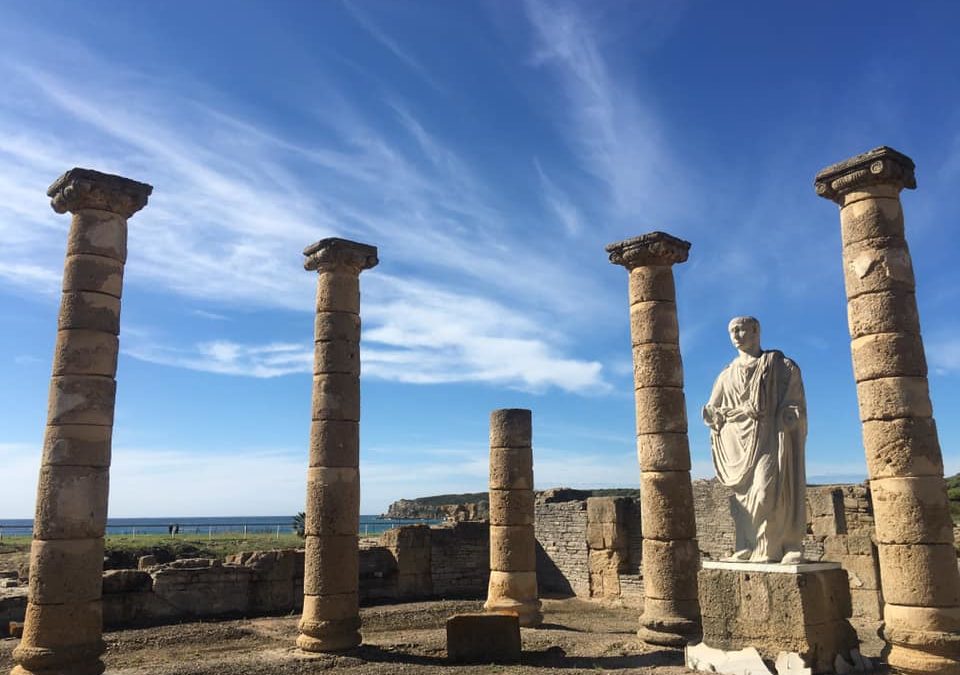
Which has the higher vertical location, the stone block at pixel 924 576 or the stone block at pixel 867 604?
the stone block at pixel 924 576

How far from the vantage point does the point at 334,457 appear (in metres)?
11.2

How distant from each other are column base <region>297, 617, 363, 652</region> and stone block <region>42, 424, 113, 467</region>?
3.54m

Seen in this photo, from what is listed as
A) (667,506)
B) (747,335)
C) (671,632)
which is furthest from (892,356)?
(671,632)

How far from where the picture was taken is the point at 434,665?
979 cm

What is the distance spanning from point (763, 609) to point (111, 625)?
35.4ft

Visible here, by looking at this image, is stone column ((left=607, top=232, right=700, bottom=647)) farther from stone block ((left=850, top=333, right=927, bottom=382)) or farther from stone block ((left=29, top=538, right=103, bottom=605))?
stone block ((left=29, top=538, right=103, bottom=605))

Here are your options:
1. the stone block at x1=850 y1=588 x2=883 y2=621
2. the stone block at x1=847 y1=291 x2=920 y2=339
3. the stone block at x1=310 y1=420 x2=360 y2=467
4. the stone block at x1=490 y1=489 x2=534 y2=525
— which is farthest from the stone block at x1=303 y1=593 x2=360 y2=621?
the stone block at x1=850 y1=588 x2=883 y2=621

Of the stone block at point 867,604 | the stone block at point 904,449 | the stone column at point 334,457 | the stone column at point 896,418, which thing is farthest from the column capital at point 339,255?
the stone block at point 867,604

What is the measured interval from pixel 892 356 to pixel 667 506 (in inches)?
143

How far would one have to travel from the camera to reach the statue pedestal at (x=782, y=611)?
25.0 ft

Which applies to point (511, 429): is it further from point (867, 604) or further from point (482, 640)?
point (867, 604)

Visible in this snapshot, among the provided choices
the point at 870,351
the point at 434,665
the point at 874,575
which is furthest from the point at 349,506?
the point at 874,575

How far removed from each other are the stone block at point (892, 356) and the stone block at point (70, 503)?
8.84m

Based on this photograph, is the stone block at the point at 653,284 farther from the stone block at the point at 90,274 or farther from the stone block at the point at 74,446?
the stone block at the point at 74,446
